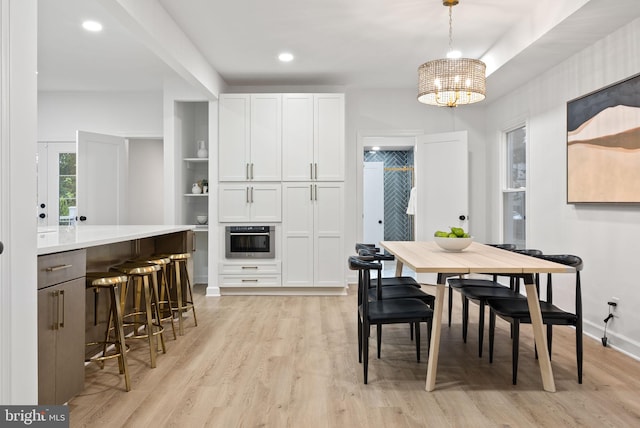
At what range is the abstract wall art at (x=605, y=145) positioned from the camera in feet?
9.93

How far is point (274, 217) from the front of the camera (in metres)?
5.20

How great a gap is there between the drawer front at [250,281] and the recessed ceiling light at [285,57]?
2525mm

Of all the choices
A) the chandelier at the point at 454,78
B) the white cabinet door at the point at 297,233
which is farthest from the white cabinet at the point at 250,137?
the chandelier at the point at 454,78

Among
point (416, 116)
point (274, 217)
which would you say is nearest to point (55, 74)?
point (274, 217)

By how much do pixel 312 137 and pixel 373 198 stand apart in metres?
3.65

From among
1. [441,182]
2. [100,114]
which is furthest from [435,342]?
[100,114]

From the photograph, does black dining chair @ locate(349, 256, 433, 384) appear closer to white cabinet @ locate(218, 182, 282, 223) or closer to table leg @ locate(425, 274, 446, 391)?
table leg @ locate(425, 274, 446, 391)

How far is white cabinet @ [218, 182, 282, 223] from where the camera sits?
17.1 ft

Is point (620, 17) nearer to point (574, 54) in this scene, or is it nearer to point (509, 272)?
point (574, 54)

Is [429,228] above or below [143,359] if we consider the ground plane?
above

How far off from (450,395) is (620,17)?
284cm

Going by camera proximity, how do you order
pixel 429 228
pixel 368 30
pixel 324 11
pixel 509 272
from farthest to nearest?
pixel 429 228
pixel 368 30
pixel 324 11
pixel 509 272

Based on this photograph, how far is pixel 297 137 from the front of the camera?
5.20 m

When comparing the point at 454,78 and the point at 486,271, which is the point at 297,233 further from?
the point at 486,271
